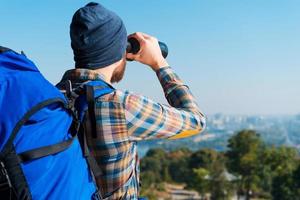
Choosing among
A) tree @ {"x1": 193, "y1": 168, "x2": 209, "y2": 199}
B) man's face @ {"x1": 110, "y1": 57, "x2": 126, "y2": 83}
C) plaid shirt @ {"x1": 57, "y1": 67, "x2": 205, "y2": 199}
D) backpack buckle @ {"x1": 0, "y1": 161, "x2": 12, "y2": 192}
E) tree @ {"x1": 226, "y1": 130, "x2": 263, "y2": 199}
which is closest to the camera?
backpack buckle @ {"x1": 0, "y1": 161, "x2": 12, "y2": 192}

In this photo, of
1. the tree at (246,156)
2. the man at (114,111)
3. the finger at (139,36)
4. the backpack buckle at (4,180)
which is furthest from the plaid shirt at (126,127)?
the tree at (246,156)

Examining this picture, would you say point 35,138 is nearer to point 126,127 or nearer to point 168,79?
point 126,127

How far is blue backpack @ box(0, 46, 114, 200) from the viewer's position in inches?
46.7

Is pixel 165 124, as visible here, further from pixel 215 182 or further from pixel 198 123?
pixel 215 182

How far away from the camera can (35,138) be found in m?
1.23

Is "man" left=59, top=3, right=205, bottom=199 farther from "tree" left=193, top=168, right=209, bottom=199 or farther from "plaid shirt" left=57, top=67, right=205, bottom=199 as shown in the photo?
"tree" left=193, top=168, right=209, bottom=199

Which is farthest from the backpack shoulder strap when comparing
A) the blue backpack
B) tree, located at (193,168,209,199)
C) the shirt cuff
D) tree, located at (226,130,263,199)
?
tree, located at (193,168,209,199)

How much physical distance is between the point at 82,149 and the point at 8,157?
290 millimetres

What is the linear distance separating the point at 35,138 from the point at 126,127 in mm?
395

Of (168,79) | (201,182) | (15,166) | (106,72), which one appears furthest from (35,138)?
(201,182)

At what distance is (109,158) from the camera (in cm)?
157

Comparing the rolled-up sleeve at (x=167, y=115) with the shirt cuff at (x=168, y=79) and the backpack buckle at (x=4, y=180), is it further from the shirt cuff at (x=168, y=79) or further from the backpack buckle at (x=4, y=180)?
the backpack buckle at (x=4, y=180)

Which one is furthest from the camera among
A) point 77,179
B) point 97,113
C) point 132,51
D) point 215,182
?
point 215,182

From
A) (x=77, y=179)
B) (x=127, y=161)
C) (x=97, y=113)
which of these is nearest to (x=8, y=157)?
(x=77, y=179)
